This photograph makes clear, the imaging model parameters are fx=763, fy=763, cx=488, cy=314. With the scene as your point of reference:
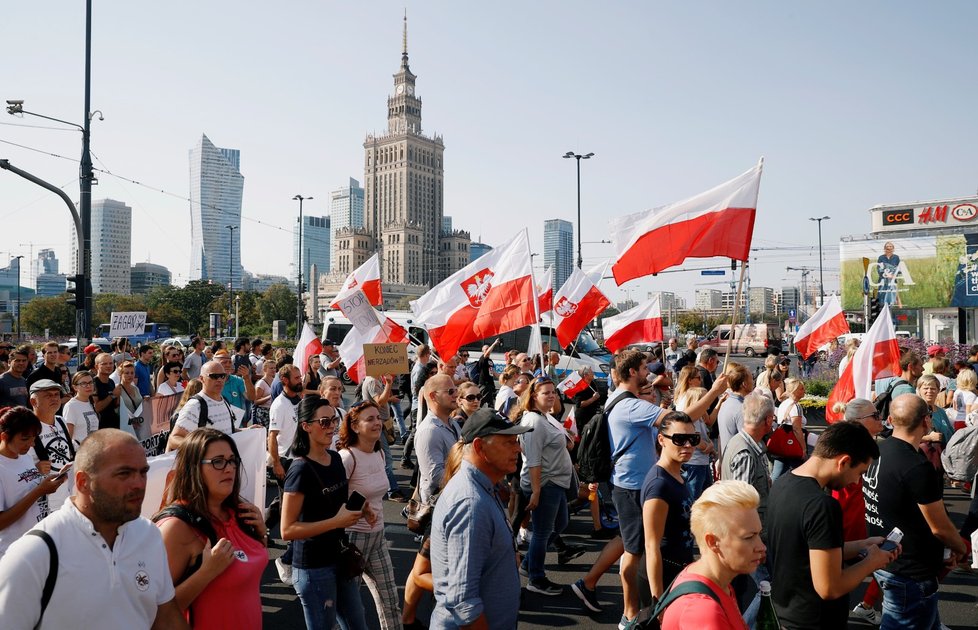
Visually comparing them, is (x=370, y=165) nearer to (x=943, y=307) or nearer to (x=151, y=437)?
(x=943, y=307)

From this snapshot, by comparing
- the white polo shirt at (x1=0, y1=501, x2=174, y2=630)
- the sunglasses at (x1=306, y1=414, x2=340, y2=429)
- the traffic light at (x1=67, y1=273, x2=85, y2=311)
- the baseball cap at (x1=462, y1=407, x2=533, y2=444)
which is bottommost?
the white polo shirt at (x1=0, y1=501, x2=174, y2=630)

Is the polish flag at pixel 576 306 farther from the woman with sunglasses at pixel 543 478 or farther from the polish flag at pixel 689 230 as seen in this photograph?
the woman with sunglasses at pixel 543 478

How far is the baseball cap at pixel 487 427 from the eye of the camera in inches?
136

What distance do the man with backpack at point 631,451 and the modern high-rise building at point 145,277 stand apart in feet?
546

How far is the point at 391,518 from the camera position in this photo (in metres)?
8.39

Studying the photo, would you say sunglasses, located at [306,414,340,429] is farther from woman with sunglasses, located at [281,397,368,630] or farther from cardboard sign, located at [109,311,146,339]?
cardboard sign, located at [109,311,146,339]

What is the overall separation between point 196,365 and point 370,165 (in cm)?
13711

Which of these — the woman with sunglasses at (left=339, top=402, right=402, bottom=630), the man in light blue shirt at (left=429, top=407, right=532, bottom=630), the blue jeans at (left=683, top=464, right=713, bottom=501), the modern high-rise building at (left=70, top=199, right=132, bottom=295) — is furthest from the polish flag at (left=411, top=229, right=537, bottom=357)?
the modern high-rise building at (left=70, top=199, right=132, bottom=295)

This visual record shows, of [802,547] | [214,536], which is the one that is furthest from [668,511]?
[214,536]

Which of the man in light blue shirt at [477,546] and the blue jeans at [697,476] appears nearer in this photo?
the man in light blue shirt at [477,546]

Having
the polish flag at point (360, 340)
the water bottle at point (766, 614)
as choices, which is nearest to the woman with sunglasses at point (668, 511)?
the water bottle at point (766, 614)

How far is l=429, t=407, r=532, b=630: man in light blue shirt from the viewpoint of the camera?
3193 mm

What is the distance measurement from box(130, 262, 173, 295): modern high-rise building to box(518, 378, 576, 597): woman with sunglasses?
543 ft

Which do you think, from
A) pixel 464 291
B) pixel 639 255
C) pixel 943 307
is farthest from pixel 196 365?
pixel 943 307
